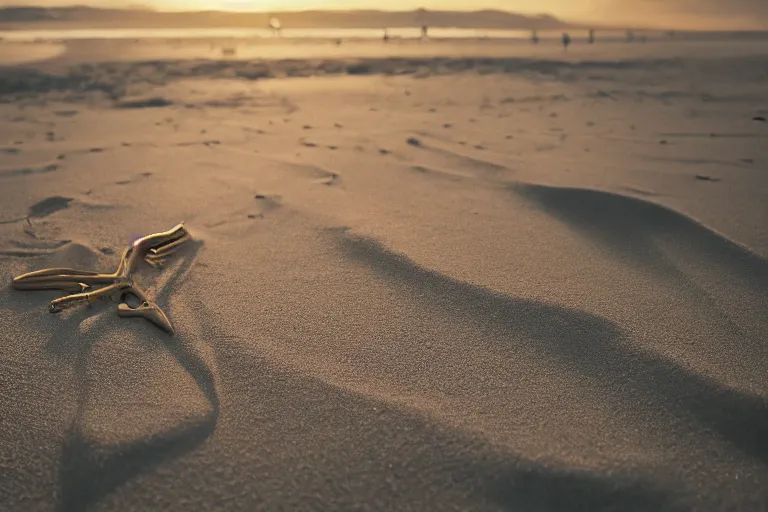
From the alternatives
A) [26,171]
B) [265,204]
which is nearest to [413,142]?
[265,204]

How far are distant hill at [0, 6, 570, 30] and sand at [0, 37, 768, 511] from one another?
73.7 ft

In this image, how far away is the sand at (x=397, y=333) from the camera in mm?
785

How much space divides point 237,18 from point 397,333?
3022 centimetres

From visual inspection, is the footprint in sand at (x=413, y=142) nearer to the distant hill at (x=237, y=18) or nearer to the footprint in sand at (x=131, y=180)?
the footprint in sand at (x=131, y=180)

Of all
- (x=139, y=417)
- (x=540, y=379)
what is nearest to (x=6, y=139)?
(x=139, y=417)

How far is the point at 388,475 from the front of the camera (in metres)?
0.79

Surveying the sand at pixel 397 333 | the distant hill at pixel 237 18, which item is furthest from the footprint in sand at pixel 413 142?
the distant hill at pixel 237 18

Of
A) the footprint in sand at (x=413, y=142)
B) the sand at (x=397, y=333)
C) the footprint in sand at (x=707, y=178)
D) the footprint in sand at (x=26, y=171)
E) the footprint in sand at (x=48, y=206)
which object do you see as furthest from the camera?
the footprint in sand at (x=413, y=142)

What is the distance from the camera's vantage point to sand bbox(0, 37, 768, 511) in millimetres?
785

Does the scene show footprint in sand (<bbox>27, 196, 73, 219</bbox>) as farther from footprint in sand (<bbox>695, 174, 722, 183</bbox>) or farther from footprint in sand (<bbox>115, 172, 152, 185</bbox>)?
footprint in sand (<bbox>695, 174, 722, 183</bbox>)

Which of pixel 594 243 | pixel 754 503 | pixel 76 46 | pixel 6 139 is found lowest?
pixel 754 503

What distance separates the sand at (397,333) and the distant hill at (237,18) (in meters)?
22.5

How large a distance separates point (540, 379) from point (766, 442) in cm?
36

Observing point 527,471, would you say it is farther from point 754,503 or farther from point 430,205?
point 430,205
